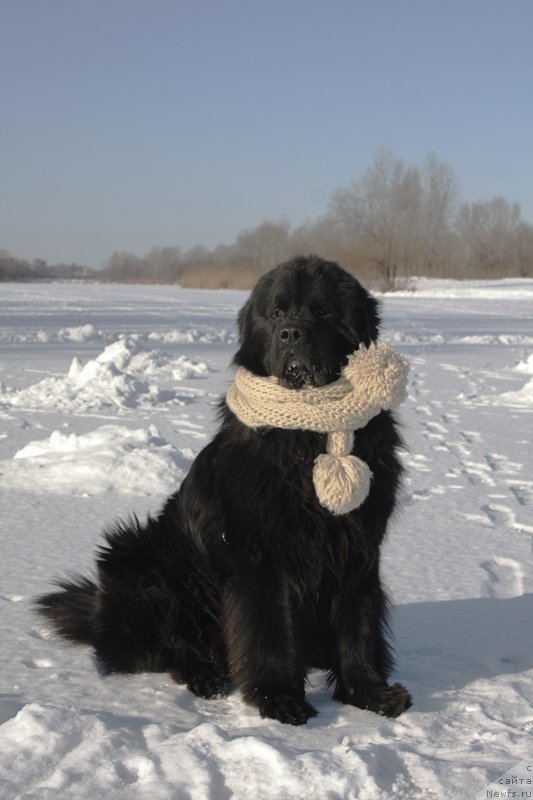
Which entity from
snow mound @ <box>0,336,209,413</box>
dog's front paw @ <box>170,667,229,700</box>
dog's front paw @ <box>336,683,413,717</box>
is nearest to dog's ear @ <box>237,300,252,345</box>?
dog's front paw @ <box>170,667,229,700</box>

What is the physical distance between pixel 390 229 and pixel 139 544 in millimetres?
49721

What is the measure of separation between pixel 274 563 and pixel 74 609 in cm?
81

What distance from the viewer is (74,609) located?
2.95 metres

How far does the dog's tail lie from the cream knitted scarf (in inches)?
34.6

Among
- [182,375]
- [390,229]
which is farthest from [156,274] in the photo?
[182,375]

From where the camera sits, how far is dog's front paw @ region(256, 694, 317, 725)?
2.46 m

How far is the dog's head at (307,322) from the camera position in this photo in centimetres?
264

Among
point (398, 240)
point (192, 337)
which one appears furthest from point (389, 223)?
point (192, 337)

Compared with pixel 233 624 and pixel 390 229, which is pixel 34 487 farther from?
pixel 390 229

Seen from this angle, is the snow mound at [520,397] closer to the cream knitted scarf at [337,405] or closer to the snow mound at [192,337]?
the snow mound at [192,337]

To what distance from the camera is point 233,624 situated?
2.65 meters

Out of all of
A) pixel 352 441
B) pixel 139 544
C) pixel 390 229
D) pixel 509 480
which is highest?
pixel 390 229

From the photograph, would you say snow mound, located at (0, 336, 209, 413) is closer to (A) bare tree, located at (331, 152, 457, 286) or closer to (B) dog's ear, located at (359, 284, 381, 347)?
(B) dog's ear, located at (359, 284, 381, 347)

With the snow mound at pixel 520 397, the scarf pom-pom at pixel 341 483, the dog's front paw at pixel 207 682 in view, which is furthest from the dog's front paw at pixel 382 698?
the snow mound at pixel 520 397
